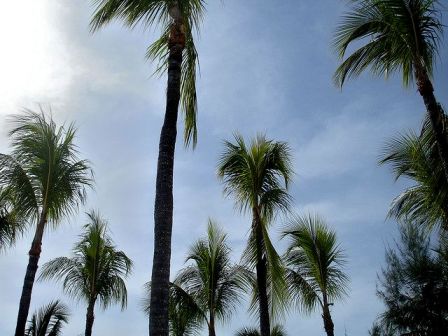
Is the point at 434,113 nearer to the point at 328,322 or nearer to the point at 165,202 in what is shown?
the point at 165,202

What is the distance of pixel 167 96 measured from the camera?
910 cm

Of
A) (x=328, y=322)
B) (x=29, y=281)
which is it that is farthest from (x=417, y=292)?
(x=29, y=281)

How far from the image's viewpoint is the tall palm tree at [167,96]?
285 inches

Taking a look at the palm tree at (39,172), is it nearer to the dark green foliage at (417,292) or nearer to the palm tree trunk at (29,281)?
the palm tree trunk at (29,281)

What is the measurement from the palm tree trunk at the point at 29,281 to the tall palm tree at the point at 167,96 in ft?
17.8

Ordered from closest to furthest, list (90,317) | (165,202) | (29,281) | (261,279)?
(165,202)
(29,281)
(261,279)
(90,317)

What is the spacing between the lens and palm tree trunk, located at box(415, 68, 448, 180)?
988 cm

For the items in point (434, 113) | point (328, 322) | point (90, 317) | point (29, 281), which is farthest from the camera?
point (90, 317)

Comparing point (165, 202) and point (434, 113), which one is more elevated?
point (434, 113)

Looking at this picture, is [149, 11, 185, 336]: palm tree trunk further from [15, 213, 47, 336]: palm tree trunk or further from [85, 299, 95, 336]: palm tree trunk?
[85, 299, 95, 336]: palm tree trunk

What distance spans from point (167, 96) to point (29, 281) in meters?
6.83

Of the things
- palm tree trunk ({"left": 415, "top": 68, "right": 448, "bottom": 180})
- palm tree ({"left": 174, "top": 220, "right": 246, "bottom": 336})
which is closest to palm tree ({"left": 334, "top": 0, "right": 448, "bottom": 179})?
palm tree trunk ({"left": 415, "top": 68, "right": 448, "bottom": 180})

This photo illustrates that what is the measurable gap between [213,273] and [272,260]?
4.02 metres

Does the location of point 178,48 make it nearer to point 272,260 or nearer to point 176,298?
point 272,260
